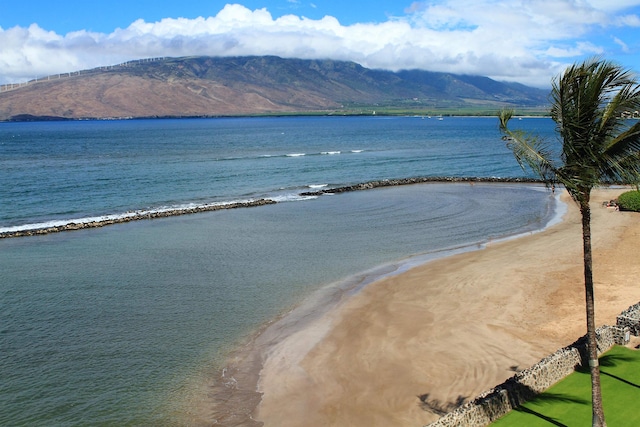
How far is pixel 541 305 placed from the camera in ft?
83.4

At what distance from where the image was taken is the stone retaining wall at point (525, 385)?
541 inches

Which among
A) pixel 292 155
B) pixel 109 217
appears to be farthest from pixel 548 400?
pixel 292 155

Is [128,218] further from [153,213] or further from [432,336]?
[432,336]

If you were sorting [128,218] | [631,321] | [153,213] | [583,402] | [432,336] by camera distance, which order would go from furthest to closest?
[153,213] < [128,218] < [432,336] < [631,321] < [583,402]

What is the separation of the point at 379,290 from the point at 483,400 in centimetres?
1469

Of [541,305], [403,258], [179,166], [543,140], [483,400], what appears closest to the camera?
[543,140]

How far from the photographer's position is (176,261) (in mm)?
35469

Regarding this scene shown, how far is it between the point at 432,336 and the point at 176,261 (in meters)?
18.9

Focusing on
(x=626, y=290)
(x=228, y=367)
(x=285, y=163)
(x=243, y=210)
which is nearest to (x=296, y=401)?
(x=228, y=367)

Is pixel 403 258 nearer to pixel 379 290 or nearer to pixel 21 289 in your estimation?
pixel 379 290

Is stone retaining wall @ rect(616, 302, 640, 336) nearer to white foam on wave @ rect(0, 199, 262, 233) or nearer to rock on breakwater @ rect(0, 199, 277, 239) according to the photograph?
rock on breakwater @ rect(0, 199, 277, 239)

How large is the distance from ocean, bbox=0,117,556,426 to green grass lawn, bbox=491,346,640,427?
1001 cm

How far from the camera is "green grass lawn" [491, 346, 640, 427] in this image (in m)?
14.1

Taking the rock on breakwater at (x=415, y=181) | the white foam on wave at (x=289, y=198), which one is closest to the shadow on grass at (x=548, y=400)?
the white foam on wave at (x=289, y=198)
